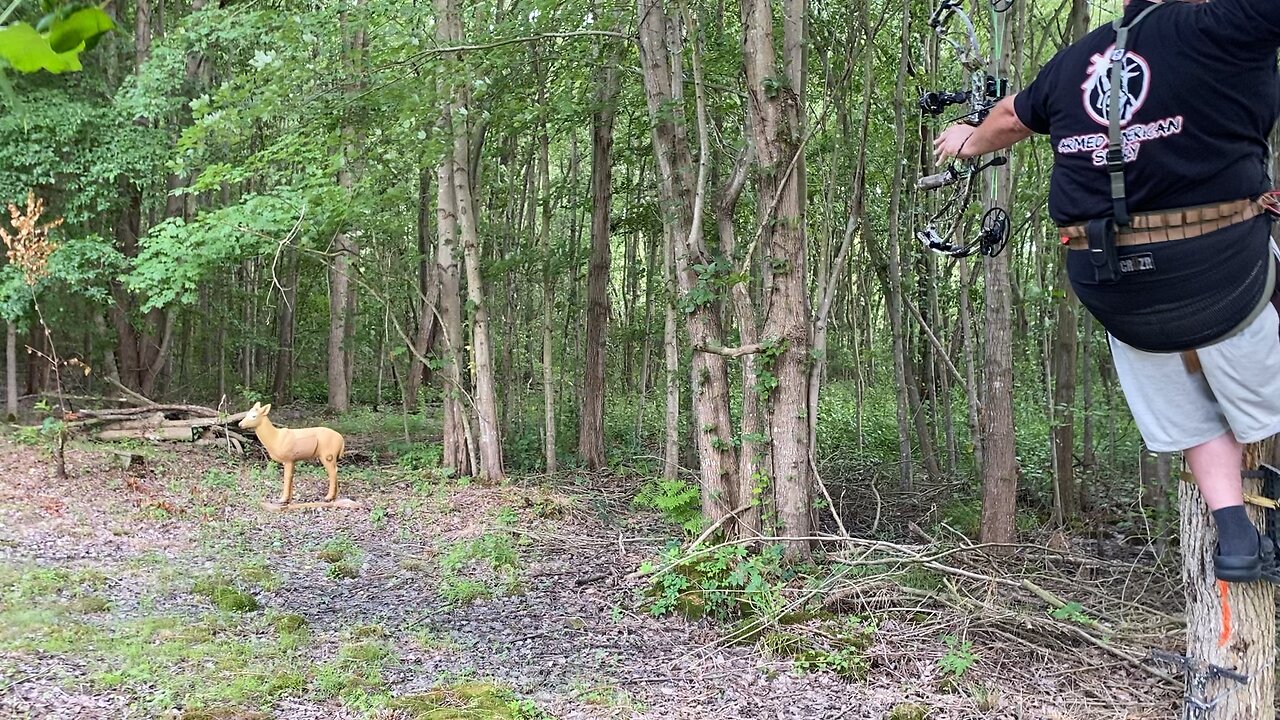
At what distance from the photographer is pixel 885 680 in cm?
418

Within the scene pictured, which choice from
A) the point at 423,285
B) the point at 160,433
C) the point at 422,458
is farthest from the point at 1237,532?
the point at 423,285

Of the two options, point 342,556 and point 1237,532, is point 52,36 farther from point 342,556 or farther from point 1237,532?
point 342,556

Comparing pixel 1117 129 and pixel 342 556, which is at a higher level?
pixel 1117 129

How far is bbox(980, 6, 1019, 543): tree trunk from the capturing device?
5.58m

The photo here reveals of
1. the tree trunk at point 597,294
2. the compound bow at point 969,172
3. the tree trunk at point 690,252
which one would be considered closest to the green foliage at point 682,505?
the tree trunk at point 690,252

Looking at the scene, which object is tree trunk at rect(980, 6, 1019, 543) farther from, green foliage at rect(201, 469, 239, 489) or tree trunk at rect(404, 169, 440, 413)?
green foliage at rect(201, 469, 239, 489)

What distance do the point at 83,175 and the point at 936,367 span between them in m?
10.8

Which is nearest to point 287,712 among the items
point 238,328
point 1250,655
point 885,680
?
point 885,680

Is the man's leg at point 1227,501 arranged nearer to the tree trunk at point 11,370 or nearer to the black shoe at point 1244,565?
the black shoe at point 1244,565

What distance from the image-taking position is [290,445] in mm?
7914

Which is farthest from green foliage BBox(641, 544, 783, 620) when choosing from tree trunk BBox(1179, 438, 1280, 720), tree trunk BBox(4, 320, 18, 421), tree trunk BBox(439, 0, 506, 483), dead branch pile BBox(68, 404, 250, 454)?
tree trunk BBox(4, 320, 18, 421)

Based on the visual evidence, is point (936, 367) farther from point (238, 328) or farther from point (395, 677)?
point (238, 328)

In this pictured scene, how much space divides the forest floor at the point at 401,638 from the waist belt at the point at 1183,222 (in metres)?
2.48

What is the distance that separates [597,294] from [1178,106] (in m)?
8.18
